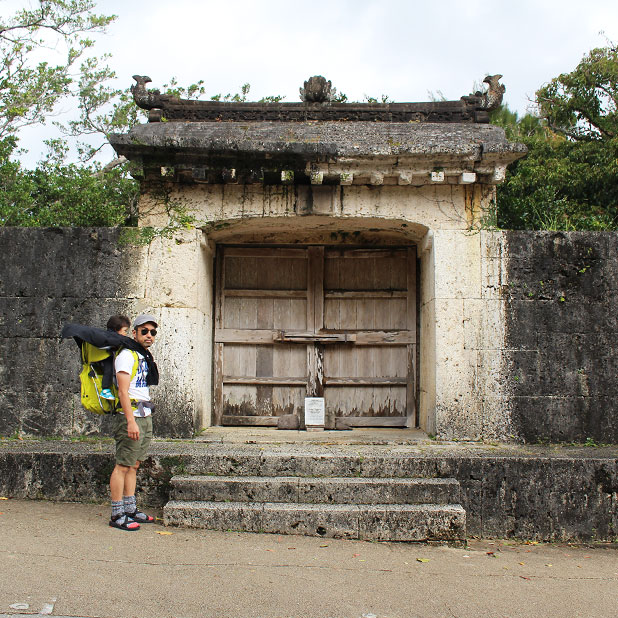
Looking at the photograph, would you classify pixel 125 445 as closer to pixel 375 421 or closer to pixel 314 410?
pixel 314 410

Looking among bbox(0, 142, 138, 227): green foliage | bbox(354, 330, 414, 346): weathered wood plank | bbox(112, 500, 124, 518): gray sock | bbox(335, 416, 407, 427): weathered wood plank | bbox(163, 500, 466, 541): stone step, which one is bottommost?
bbox(163, 500, 466, 541): stone step

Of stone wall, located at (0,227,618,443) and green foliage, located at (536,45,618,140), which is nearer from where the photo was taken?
stone wall, located at (0,227,618,443)

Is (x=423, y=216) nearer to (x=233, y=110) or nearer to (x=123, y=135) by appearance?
(x=233, y=110)

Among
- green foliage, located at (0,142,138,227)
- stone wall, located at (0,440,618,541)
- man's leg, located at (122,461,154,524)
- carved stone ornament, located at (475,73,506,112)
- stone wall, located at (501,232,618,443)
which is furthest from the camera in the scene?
green foliage, located at (0,142,138,227)

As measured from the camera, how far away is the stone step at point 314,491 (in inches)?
188

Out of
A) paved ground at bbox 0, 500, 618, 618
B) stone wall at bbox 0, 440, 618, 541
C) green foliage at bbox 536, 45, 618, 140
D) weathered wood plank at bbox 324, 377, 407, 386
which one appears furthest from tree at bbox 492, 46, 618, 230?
paved ground at bbox 0, 500, 618, 618

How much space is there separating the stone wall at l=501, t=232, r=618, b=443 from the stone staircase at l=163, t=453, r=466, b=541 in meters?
1.56

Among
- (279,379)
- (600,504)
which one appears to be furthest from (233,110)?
(600,504)

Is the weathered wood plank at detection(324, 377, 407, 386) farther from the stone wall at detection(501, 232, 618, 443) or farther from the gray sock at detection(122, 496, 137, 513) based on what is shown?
the gray sock at detection(122, 496, 137, 513)

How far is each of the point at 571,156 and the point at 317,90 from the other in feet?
27.9

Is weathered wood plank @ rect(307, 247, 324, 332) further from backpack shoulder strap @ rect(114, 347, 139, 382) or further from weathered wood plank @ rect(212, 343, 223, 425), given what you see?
backpack shoulder strap @ rect(114, 347, 139, 382)

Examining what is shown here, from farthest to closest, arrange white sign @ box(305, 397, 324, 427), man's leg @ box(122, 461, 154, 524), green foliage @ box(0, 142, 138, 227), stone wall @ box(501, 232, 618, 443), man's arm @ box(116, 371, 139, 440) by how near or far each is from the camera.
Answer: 1. green foliage @ box(0, 142, 138, 227)
2. white sign @ box(305, 397, 324, 427)
3. stone wall @ box(501, 232, 618, 443)
4. man's leg @ box(122, 461, 154, 524)
5. man's arm @ box(116, 371, 139, 440)

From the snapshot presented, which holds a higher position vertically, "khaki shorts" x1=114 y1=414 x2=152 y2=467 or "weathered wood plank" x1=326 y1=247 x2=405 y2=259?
"weathered wood plank" x1=326 y1=247 x2=405 y2=259

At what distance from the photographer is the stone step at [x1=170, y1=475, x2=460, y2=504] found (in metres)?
4.78
